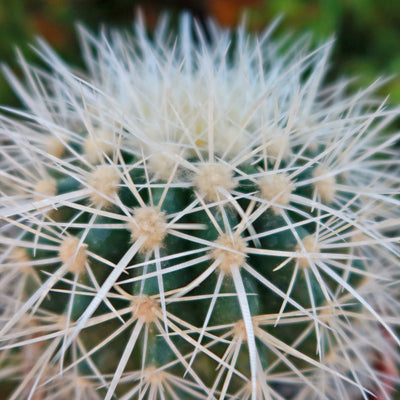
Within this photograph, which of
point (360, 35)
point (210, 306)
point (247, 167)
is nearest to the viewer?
point (210, 306)

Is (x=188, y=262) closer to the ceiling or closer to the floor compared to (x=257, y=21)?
closer to the floor

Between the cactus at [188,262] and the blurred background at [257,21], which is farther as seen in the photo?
the blurred background at [257,21]

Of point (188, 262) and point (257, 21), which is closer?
point (188, 262)

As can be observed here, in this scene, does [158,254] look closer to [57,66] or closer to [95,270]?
[95,270]

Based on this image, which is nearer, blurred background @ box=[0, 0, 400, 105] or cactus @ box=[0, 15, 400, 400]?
cactus @ box=[0, 15, 400, 400]

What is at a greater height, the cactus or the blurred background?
the blurred background

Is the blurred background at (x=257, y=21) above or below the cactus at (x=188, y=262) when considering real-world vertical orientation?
above

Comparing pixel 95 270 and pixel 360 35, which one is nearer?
pixel 95 270

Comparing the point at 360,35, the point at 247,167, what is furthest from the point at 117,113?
the point at 360,35
